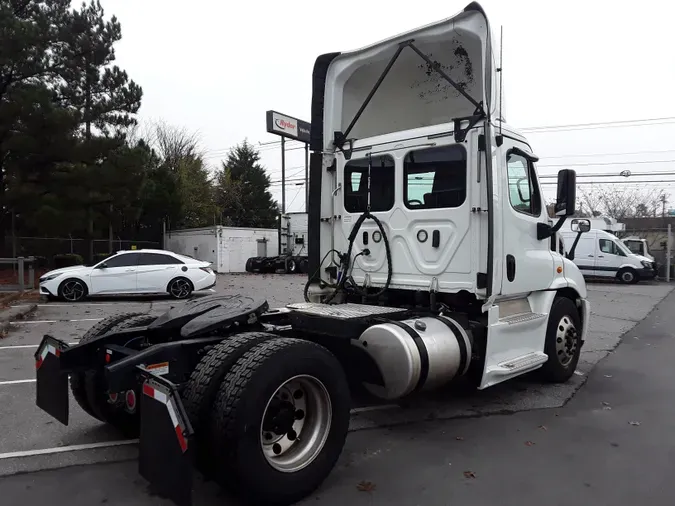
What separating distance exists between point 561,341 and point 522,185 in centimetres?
189

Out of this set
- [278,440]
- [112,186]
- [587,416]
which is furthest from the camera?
[112,186]

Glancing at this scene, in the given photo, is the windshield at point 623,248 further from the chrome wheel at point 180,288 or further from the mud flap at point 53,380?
the mud flap at point 53,380

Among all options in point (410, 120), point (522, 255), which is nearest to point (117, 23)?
point (410, 120)

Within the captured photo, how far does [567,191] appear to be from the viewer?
5.54 metres

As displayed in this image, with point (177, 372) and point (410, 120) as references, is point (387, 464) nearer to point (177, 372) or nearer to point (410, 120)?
point (177, 372)

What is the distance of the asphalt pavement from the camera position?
3.63 meters

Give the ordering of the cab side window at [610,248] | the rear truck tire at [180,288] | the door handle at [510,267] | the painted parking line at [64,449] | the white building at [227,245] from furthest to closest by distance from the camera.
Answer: the white building at [227,245] → the cab side window at [610,248] → the rear truck tire at [180,288] → the door handle at [510,267] → the painted parking line at [64,449]

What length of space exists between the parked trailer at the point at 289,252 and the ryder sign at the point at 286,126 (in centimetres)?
653

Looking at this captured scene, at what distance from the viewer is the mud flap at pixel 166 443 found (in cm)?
285

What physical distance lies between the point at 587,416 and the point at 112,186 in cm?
2045

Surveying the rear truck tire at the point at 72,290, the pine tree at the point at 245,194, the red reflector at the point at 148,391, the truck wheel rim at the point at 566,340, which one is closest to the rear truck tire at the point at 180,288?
the rear truck tire at the point at 72,290

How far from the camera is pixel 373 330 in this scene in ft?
14.3

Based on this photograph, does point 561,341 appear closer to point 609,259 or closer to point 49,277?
point 49,277

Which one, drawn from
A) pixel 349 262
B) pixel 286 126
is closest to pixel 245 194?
pixel 286 126
